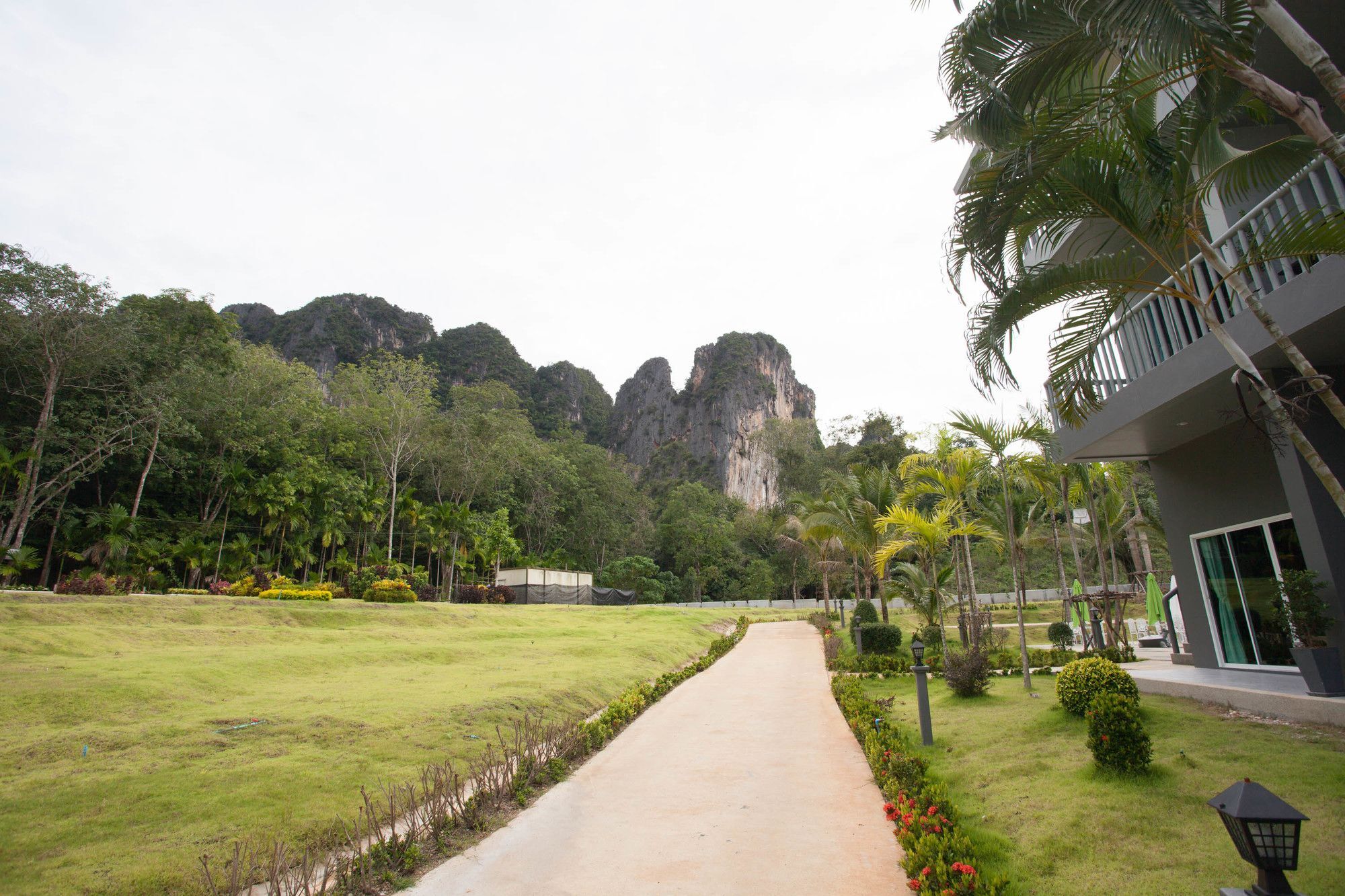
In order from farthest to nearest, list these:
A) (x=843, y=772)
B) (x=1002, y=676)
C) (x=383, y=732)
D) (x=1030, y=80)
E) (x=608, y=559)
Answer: (x=608, y=559)
(x=1002, y=676)
(x=383, y=732)
(x=843, y=772)
(x=1030, y=80)

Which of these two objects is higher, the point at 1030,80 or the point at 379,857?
the point at 1030,80

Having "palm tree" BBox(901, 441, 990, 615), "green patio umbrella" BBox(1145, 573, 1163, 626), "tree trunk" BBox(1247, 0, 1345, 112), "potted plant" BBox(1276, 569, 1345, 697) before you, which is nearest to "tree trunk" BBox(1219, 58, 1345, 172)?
"tree trunk" BBox(1247, 0, 1345, 112)

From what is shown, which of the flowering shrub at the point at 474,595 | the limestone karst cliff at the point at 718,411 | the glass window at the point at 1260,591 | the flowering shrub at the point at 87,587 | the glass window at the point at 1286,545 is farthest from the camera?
the limestone karst cliff at the point at 718,411

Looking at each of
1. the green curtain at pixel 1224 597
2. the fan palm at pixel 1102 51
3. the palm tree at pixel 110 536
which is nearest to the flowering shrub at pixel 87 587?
the palm tree at pixel 110 536

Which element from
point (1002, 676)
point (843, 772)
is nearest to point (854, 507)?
point (1002, 676)

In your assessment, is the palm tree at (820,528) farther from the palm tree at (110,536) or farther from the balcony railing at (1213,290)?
the palm tree at (110,536)

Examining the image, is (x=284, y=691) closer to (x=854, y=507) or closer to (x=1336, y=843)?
(x=1336, y=843)

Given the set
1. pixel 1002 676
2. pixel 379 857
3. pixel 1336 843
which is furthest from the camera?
pixel 1002 676

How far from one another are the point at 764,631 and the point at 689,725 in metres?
17.6

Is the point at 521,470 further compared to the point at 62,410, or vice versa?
the point at 521,470

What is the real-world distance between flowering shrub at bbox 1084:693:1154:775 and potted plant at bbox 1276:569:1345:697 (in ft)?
7.77

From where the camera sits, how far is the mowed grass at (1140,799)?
11.2ft

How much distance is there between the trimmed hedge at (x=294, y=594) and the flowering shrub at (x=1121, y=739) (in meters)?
20.9

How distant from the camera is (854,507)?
56.2 feet
